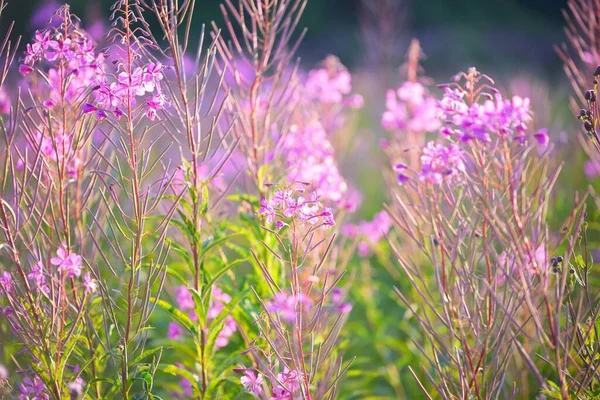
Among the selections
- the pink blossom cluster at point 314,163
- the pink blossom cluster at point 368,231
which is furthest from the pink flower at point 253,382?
the pink blossom cluster at point 368,231

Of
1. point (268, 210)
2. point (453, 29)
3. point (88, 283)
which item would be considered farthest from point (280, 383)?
point (453, 29)

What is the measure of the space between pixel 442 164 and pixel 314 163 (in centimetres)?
99

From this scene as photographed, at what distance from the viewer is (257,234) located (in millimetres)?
2121

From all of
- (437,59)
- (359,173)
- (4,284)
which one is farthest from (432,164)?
(437,59)

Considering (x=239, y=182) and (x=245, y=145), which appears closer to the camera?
(x=245, y=145)

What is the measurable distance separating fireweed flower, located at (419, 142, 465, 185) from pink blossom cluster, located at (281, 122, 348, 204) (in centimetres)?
82

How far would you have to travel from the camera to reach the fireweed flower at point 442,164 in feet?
5.07

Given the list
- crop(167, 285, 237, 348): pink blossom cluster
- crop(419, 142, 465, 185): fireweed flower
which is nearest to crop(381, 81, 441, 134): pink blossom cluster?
crop(167, 285, 237, 348): pink blossom cluster

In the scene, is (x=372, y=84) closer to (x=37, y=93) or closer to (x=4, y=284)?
(x=37, y=93)

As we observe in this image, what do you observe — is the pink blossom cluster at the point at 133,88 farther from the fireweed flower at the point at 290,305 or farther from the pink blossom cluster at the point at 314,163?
the pink blossom cluster at the point at 314,163

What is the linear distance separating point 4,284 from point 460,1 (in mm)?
21101

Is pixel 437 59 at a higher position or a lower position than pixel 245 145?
higher

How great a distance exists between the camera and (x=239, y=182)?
2.79m

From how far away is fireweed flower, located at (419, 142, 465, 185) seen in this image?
Result: 1544 mm
